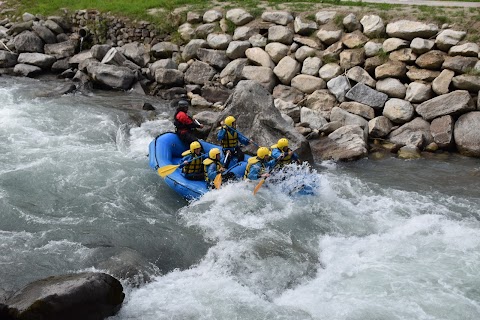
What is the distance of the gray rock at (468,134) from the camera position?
11.4 meters

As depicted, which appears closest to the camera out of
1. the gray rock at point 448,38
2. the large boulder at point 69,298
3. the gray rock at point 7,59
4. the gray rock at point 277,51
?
the large boulder at point 69,298

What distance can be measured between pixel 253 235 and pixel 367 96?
6.38 meters

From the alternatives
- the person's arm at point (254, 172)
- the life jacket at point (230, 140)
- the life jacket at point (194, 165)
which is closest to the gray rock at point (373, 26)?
the life jacket at point (230, 140)

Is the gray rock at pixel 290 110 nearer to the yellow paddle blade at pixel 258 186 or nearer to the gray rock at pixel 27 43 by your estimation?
the yellow paddle blade at pixel 258 186

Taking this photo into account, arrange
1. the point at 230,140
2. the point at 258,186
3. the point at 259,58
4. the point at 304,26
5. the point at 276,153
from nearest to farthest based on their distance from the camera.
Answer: the point at 258,186, the point at 276,153, the point at 230,140, the point at 259,58, the point at 304,26

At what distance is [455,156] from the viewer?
11578mm

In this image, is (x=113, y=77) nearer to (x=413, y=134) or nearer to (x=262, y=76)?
(x=262, y=76)

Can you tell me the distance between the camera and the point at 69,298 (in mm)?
5691

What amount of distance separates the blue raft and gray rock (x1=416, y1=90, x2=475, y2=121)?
4.75 m

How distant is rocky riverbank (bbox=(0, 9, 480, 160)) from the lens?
11992 millimetres

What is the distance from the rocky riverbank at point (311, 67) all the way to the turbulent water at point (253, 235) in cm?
109

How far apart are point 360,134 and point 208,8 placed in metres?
8.68

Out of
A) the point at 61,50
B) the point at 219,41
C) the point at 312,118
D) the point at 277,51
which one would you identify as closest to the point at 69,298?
the point at 312,118

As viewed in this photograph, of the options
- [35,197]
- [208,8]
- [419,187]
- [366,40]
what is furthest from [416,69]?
[35,197]
